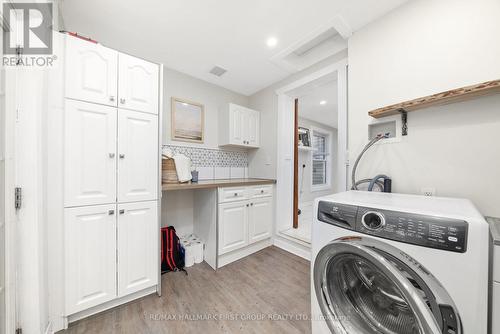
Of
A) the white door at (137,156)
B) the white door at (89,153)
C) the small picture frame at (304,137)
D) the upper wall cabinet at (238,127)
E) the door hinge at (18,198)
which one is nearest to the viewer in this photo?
the door hinge at (18,198)

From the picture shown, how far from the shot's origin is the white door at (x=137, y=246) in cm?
137

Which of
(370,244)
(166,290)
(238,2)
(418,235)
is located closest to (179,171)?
(166,290)

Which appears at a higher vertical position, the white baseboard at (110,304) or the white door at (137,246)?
the white door at (137,246)

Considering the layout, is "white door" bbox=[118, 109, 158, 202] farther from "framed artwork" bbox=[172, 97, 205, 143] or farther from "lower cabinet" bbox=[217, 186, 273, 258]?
"framed artwork" bbox=[172, 97, 205, 143]

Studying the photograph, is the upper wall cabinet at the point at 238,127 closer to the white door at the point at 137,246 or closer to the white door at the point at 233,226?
the white door at the point at 233,226

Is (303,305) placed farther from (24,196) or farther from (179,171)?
(24,196)

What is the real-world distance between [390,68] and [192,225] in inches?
104

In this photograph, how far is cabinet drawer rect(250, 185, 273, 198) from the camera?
7.50ft

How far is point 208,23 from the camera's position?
1.55 m

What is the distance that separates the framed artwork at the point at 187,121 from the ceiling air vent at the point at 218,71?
461 millimetres

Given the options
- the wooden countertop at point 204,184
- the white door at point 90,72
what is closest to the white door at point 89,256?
the wooden countertop at point 204,184

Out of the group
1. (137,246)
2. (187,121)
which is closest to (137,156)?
(137,246)

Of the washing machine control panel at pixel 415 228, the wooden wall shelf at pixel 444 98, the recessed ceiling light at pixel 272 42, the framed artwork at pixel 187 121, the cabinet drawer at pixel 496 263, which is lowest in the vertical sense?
the cabinet drawer at pixel 496 263

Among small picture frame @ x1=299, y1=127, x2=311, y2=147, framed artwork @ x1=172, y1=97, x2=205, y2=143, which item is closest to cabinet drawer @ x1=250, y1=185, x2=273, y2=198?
framed artwork @ x1=172, y1=97, x2=205, y2=143
